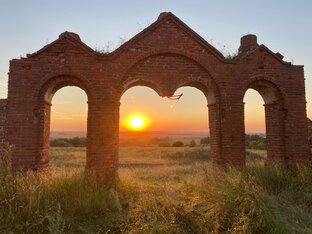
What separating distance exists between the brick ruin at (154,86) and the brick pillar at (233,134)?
0.11 ft

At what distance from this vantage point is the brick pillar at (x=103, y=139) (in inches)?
424

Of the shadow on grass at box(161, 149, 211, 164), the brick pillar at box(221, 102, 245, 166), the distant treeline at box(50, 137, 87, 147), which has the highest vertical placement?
the brick pillar at box(221, 102, 245, 166)

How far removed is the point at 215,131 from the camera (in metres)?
11.8

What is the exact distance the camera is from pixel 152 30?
38.5 feet

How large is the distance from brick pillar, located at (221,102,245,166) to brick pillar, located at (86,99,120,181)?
3.71m

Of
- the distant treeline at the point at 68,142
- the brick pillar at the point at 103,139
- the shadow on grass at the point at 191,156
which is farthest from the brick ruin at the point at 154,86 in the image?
the distant treeline at the point at 68,142

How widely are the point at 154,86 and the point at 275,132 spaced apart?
15.6ft

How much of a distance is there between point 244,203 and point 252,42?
7.89m

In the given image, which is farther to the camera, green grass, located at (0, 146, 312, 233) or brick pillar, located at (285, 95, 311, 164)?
brick pillar, located at (285, 95, 311, 164)

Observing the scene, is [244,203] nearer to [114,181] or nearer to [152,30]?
[114,181]

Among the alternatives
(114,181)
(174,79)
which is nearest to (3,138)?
(114,181)

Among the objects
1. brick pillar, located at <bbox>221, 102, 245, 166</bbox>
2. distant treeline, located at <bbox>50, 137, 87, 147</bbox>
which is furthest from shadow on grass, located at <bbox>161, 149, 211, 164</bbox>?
distant treeline, located at <bbox>50, 137, 87, 147</bbox>

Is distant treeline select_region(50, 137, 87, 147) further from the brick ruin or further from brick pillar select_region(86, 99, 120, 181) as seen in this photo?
brick pillar select_region(86, 99, 120, 181)

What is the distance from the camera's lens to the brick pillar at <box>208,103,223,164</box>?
38.1ft
